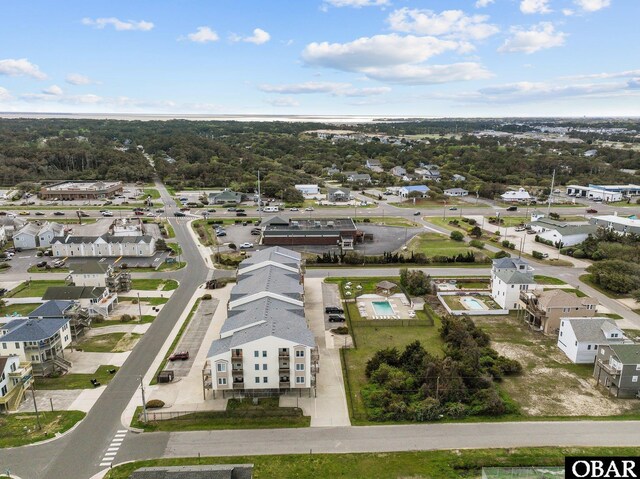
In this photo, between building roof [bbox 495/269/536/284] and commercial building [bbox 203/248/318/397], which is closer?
commercial building [bbox 203/248/318/397]

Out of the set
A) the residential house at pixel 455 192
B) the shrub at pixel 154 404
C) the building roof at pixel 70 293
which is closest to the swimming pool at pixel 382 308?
the shrub at pixel 154 404

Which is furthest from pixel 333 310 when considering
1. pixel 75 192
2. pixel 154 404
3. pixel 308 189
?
pixel 75 192

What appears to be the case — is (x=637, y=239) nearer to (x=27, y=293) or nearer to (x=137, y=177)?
(x=27, y=293)

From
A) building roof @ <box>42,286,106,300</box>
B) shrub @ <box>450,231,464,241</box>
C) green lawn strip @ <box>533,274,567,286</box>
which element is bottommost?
green lawn strip @ <box>533,274,567,286</box>

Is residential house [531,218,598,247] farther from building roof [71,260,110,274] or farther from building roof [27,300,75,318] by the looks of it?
building roof [27,300,75,318]

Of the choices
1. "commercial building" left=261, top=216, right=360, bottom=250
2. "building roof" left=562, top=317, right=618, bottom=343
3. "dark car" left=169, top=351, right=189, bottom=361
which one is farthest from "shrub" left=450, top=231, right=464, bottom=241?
"dark car" left=169, top=351, right=189, bottom=361

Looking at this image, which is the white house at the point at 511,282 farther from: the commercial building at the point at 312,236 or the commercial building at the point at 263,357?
the commercial building at the point at 312,236
